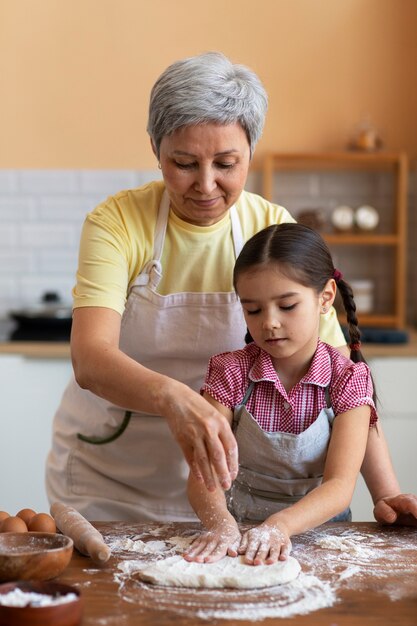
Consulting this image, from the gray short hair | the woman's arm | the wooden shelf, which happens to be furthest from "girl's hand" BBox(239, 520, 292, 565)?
the wooden shelf

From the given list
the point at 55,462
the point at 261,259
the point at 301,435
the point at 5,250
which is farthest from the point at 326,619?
the point at 5,250

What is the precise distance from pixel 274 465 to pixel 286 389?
0.14 meters

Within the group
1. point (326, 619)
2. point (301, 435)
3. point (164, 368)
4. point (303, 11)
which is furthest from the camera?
point (303, 11)

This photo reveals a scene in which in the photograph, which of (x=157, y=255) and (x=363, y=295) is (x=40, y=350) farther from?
(x=157, y=255)


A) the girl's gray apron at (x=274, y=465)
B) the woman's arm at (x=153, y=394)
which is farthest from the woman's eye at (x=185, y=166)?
the girl's gray apron at (x=274, y=465)

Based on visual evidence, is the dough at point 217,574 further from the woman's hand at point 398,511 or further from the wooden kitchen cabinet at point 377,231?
the wooden kitchen cabinet at point 377,231

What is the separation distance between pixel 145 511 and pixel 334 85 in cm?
229

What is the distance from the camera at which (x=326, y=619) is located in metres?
1.21

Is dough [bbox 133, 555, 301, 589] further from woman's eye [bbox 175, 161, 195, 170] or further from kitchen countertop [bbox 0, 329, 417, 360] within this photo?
kitchen countertop [bbox 0, 329, 417, 360]

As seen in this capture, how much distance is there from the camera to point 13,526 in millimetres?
1465

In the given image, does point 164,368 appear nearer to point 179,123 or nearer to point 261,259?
point 261,259

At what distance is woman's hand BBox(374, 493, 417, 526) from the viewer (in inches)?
64.3

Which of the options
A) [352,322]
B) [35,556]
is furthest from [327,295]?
[35,556]

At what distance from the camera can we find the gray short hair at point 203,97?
172 cm
